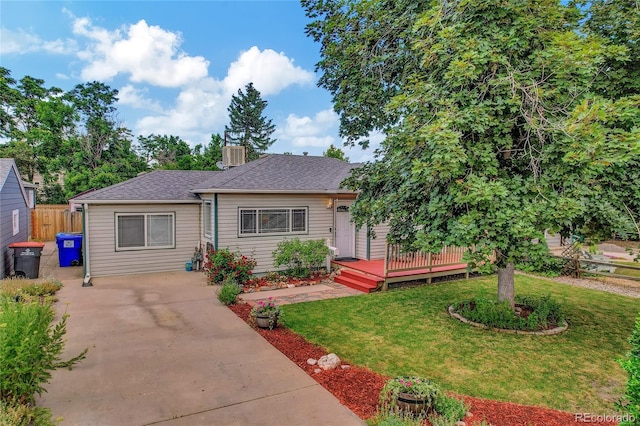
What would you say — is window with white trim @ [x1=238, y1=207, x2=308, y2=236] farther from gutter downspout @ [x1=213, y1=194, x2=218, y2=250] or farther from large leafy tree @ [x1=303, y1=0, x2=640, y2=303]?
large leafy tree @ [x1=303, y1=0, x2=640, y2=303]

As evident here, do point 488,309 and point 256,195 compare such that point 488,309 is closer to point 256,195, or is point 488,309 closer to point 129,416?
point 129,416

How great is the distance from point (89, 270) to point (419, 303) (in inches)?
382

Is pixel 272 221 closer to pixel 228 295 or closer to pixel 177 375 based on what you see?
pixel 228 295

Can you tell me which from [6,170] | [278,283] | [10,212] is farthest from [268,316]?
[10,212]

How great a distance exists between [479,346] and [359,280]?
4.40 metres

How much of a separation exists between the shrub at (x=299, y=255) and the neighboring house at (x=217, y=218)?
619mm

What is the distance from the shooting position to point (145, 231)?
1130 centimetres

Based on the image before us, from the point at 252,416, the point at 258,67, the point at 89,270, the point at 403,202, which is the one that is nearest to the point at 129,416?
the point at 252,416

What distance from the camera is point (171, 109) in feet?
66.3

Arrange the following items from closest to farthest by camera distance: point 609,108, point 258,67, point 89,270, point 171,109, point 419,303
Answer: point 609,108
point 419,303
point 89,270
point 258,67
point 171,109

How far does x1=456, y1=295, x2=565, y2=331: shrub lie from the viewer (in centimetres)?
676

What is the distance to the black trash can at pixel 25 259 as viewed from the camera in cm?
1025

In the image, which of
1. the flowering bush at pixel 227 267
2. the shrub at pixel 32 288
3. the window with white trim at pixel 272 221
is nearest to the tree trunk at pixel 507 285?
the window with white trim at pixel 272 221

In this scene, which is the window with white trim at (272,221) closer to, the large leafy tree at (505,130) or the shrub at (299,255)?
the shrub at (299,255)
